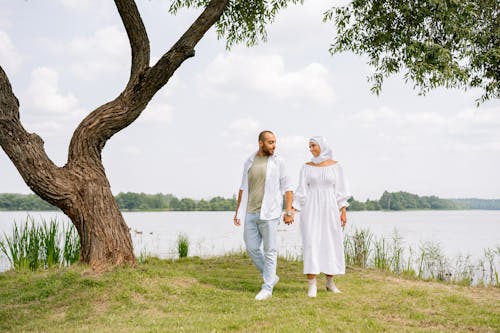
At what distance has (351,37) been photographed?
441 inches

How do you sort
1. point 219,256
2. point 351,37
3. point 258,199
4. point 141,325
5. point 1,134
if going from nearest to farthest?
point 141,325 → point 258,199 → point 1,134 → point 351,37 → point 219,256

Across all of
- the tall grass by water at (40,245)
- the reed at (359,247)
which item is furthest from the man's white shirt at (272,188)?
the reed at (359,247)

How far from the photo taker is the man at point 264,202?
7031 mm

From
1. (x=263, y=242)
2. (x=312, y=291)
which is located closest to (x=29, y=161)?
(x=263, y=242)

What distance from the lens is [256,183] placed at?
23.4 feet

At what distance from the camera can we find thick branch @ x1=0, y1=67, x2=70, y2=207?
27.6 feet

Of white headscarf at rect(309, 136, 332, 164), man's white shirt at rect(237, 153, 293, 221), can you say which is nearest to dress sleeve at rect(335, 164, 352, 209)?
white headscarf at rect(309, 136, 332, 164)

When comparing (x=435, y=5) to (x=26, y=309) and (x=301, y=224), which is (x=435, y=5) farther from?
(x=26, y=309)

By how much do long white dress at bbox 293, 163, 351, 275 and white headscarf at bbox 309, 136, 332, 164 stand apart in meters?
0.12

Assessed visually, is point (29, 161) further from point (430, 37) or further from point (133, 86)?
point (430, 37)

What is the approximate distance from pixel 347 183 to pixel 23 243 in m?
6.93

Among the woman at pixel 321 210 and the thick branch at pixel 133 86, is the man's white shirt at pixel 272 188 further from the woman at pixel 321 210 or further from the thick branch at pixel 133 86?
the thick branch at pixel 133 86

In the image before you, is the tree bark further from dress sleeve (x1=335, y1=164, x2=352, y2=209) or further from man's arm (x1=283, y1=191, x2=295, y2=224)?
dress sleeve (x1=335, y1=164, x2=352, y2=209)

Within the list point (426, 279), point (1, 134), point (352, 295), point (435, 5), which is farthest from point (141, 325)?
point (435, 5)
